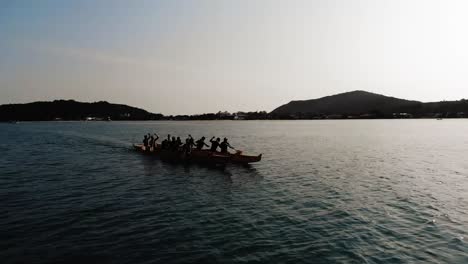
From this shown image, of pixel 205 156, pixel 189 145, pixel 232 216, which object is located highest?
pixel 189 145

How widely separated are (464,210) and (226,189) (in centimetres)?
1545

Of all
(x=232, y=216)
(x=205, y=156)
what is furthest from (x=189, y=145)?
(x=232, y=216)

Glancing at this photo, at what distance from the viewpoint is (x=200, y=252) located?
14602 millimetres

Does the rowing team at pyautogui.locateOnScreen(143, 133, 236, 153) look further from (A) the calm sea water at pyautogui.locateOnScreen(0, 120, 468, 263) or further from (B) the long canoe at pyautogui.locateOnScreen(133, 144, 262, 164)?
(A) the calm sea water at pyautogui.locateOnScreen(0, 120, 468, 263)

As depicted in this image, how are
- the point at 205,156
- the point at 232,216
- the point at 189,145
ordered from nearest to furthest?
the point at 232,216
the point at 205,156
the point at 189,145

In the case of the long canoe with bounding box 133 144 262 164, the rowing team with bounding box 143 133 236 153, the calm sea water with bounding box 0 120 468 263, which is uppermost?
the rowing team with bounding box 143 133 236 153

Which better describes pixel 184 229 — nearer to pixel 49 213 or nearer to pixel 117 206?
pixel 117 206

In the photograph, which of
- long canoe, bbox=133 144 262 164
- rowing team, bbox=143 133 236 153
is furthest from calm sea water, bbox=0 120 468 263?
rowing team, bbox=143 133 236 153

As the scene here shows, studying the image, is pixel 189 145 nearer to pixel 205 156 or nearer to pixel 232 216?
pixel 205 156

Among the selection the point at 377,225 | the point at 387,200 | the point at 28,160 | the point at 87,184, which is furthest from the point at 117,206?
the point at 28,160

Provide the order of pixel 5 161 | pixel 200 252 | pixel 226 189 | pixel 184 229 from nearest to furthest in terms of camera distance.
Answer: pixel 200 252
pixel 184 229
pixel 226 189
pixel 5 161

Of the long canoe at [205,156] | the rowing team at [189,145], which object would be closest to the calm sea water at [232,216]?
the long canoe at [205,156]

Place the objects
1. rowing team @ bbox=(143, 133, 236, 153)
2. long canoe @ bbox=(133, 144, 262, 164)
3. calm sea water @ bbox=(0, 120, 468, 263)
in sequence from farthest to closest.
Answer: rowing team @ bbox=(143, 133, 236, 153) → long canoe @ bbox=(133, 144, 262, 164) → calm sea water @ bbox=(0, 120, 468, 263)

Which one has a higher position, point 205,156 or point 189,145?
point 189,145
